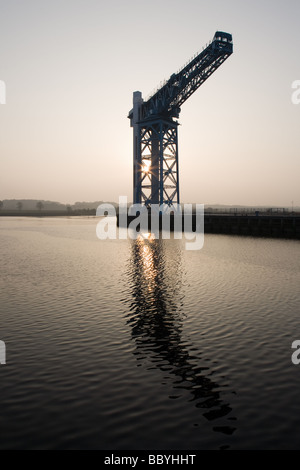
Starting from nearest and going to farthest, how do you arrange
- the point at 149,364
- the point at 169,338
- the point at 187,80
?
the point at 149,364 < the point at 169,338 < the point at 187,80

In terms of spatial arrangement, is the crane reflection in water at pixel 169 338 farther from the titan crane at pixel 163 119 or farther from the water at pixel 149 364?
the titan crane at pixel 163 119

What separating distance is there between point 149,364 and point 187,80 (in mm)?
54991

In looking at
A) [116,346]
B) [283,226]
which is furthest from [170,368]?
[283,226]

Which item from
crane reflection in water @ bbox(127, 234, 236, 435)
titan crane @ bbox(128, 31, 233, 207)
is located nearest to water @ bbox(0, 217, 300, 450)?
crane reflection in water @ bbox(127, 234, 236, 435)

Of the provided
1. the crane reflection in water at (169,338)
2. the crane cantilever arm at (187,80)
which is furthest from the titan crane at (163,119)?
the crane reflection in water at (169,338)

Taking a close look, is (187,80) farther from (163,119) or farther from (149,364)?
(149,364)

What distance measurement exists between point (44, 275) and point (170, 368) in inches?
607

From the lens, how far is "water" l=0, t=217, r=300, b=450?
6480 millimetres

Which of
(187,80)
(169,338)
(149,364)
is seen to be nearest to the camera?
(149,364)

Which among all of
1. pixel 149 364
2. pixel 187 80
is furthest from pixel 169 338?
pixel 187 80

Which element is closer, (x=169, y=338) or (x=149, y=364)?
(x=149, y=364)

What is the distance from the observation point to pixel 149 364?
9617mm

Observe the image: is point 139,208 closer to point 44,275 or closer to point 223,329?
point 44,275

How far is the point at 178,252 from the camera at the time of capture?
113 feet
